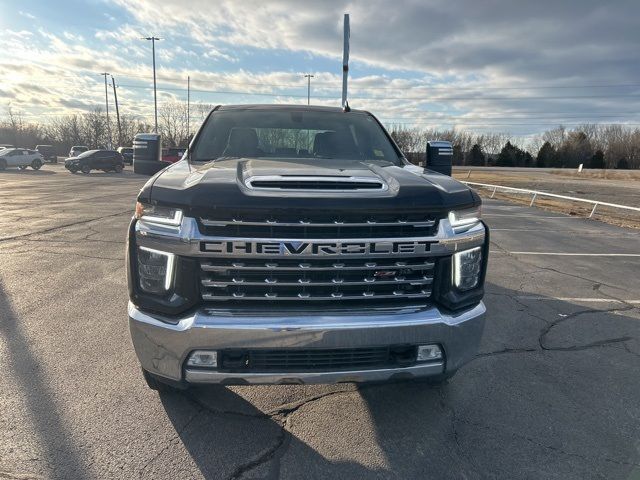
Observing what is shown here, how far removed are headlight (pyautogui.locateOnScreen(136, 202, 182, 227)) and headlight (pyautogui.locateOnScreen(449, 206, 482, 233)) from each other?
1.49 metres

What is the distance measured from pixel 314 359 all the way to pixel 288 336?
0.78 feet

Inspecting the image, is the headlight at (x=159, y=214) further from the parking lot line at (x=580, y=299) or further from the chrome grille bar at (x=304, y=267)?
the parking lot line at (x=580, y=299)

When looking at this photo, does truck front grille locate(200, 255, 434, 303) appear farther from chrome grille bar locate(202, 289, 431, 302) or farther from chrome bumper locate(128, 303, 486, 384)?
chrome bumper locate(128, 303, 486, 384)

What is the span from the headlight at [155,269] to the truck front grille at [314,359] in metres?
0.49

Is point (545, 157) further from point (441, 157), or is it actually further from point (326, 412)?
point (326, 412)

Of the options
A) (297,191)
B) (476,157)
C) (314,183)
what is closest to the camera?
(297,191)

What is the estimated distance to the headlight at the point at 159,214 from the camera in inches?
89.6

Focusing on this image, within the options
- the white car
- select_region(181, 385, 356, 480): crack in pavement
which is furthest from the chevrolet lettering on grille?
the white car

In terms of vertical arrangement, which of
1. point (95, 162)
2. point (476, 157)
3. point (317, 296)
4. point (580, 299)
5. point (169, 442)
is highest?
point (476, 157)

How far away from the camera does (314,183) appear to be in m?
2.47

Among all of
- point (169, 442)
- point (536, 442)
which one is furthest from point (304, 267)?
point (536, 442)

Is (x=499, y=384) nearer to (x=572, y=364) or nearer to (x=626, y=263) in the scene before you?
(x=572, y=364)

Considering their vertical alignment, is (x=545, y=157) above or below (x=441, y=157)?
above

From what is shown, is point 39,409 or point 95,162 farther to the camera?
point 95,162
